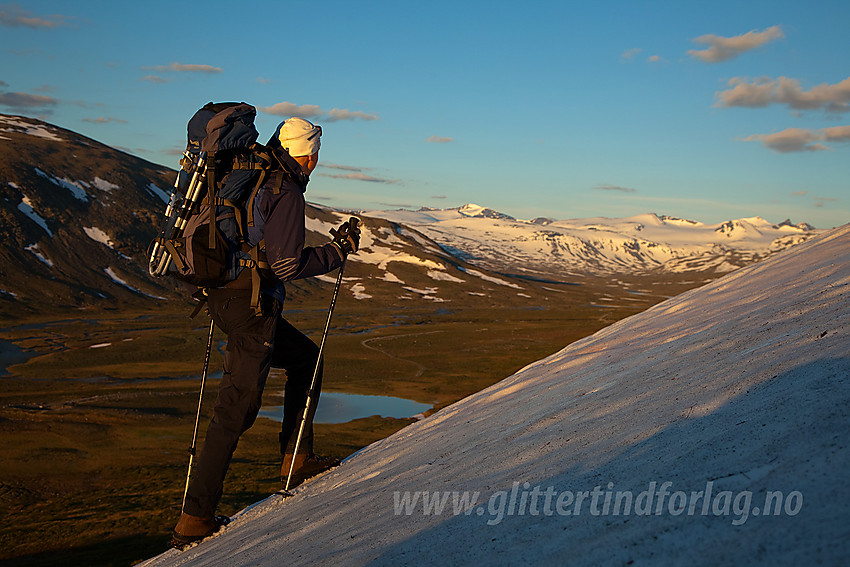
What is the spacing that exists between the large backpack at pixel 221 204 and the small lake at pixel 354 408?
36.4 m

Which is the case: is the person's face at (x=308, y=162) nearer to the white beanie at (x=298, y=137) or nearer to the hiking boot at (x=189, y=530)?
the white beanie at (x=298, y=137)

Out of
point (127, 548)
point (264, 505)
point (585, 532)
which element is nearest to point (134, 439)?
point (127, 548)

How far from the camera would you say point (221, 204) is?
6090 millimetres

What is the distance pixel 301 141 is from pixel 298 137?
0.06 m

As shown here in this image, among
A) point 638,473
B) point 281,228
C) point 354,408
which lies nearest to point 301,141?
point 281,228

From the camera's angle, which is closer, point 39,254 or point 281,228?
point 281,228

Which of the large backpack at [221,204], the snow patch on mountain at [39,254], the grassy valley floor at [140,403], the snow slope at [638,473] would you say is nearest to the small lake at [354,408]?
the grassy valley floor at [140,403]

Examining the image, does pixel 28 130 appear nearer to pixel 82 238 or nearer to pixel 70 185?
pixel 70 185

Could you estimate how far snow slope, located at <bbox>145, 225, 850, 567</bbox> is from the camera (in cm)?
269

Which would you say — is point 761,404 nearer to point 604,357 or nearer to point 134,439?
point 604,357

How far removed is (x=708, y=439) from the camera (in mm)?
3584

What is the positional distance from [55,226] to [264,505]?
164182mm

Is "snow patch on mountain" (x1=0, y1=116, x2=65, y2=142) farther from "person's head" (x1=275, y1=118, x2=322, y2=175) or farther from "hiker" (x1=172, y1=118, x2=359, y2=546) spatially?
"hiker" (x1=172, y1=118, x2=359, y2=546)

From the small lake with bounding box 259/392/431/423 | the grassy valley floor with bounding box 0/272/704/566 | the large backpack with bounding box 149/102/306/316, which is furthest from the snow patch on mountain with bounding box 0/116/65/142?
the large backpack with bounding box 149/102/306/316
